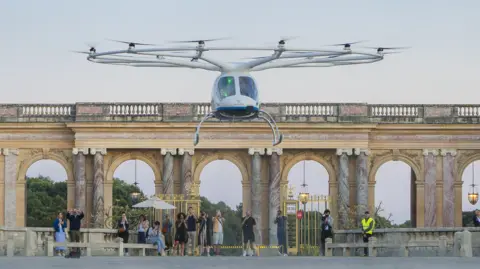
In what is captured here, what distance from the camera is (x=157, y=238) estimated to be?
5888cm

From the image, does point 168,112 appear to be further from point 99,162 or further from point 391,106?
point 391,106

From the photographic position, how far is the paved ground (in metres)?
43.5

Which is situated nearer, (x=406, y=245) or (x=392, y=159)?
(x=406, y=245)

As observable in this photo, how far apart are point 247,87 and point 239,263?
9514 millimetres

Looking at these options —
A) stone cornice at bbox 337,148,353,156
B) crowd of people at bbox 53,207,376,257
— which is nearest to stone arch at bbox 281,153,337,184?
stone cornice at bbox 337,148,353,156

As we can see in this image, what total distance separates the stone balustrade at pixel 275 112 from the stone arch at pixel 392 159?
70.5 inches

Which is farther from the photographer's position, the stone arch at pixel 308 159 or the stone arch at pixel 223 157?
the stone arch at pixel 223 157

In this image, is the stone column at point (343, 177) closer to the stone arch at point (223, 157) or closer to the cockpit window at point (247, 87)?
the stone arch at point (223, 157)

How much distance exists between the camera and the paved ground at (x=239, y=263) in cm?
4350

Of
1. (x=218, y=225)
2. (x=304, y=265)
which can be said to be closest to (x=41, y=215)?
(x=218, y=225)

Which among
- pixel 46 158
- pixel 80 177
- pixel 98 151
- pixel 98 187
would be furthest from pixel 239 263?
pixel 46 158

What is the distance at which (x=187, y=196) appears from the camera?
76750 mm

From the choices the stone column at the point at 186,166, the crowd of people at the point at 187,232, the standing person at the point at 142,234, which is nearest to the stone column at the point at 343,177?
the stone column at the point at 186,166

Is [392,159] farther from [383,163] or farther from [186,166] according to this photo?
[186,166]
